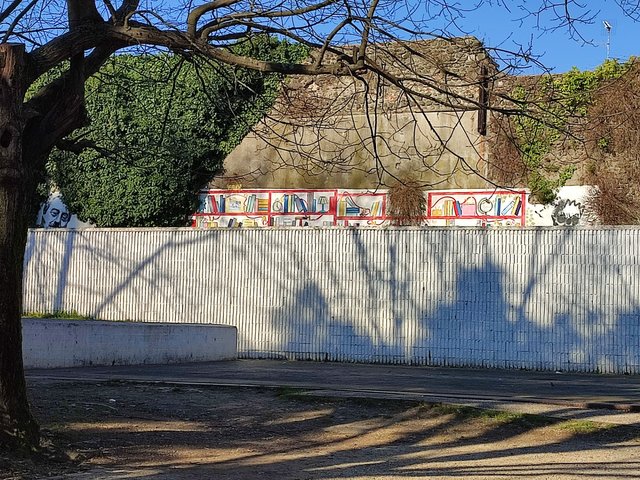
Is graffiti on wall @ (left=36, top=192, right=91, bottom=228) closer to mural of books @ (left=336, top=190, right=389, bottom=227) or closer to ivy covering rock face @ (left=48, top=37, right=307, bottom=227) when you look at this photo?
ivy covering rock face @ (left=48, top=37, right=307, bottom=227)

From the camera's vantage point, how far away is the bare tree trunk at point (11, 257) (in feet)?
25.2

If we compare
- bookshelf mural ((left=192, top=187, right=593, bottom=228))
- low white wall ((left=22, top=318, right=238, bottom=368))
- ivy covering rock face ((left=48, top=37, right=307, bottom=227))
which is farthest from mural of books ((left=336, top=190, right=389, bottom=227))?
low white wall ((left=22, top=318, right=238, bottom=368))

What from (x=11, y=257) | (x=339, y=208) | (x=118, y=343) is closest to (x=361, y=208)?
(x=339, y=208)

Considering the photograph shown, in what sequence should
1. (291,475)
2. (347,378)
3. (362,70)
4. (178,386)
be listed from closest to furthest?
(291,475) → (362,70) → (178,386) → (347,378)

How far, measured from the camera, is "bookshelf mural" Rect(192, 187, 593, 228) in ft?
86.4

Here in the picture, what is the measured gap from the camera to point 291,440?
9.41 meters

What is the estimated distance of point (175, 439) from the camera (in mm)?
9133

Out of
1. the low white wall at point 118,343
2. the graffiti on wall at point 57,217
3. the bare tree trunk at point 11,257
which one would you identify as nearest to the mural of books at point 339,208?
the graffiti on wall at point 57,217

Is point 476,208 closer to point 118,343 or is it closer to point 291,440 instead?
point 118,343

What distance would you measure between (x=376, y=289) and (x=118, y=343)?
608cm

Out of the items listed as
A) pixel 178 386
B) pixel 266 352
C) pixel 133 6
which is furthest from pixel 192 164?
pixel 133 6

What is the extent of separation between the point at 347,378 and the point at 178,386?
383cm

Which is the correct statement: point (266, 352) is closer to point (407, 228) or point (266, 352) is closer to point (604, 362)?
point (407, 228)

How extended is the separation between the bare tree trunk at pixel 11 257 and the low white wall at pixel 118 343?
818 centimetres
